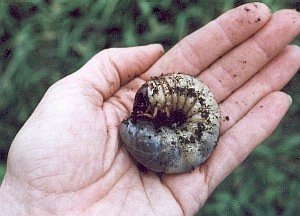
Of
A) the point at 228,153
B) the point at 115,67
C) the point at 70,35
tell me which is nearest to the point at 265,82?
the point at 228,153

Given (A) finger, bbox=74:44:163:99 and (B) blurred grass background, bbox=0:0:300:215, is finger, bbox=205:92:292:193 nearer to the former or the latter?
(B) blurred grass background, bbox=0:0:300:215

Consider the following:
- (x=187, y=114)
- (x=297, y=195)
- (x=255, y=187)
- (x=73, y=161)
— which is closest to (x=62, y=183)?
(x=73, y=161)

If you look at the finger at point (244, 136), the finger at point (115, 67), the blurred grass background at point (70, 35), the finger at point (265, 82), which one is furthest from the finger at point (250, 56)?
the blurred grass background at point (70, 35)

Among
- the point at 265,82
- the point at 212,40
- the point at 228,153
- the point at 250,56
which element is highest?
the point at 212,40

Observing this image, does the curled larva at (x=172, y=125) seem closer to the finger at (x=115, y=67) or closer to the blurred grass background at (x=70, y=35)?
the finger at (x=115, y=67)

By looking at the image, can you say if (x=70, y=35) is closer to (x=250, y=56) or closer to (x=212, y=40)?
(x=212, y=40)

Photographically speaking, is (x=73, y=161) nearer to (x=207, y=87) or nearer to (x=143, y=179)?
(x=143, y=179)

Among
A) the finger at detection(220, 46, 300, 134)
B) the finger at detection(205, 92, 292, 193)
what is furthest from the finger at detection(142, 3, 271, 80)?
the finger at detection(205, 92, 292, 193)
